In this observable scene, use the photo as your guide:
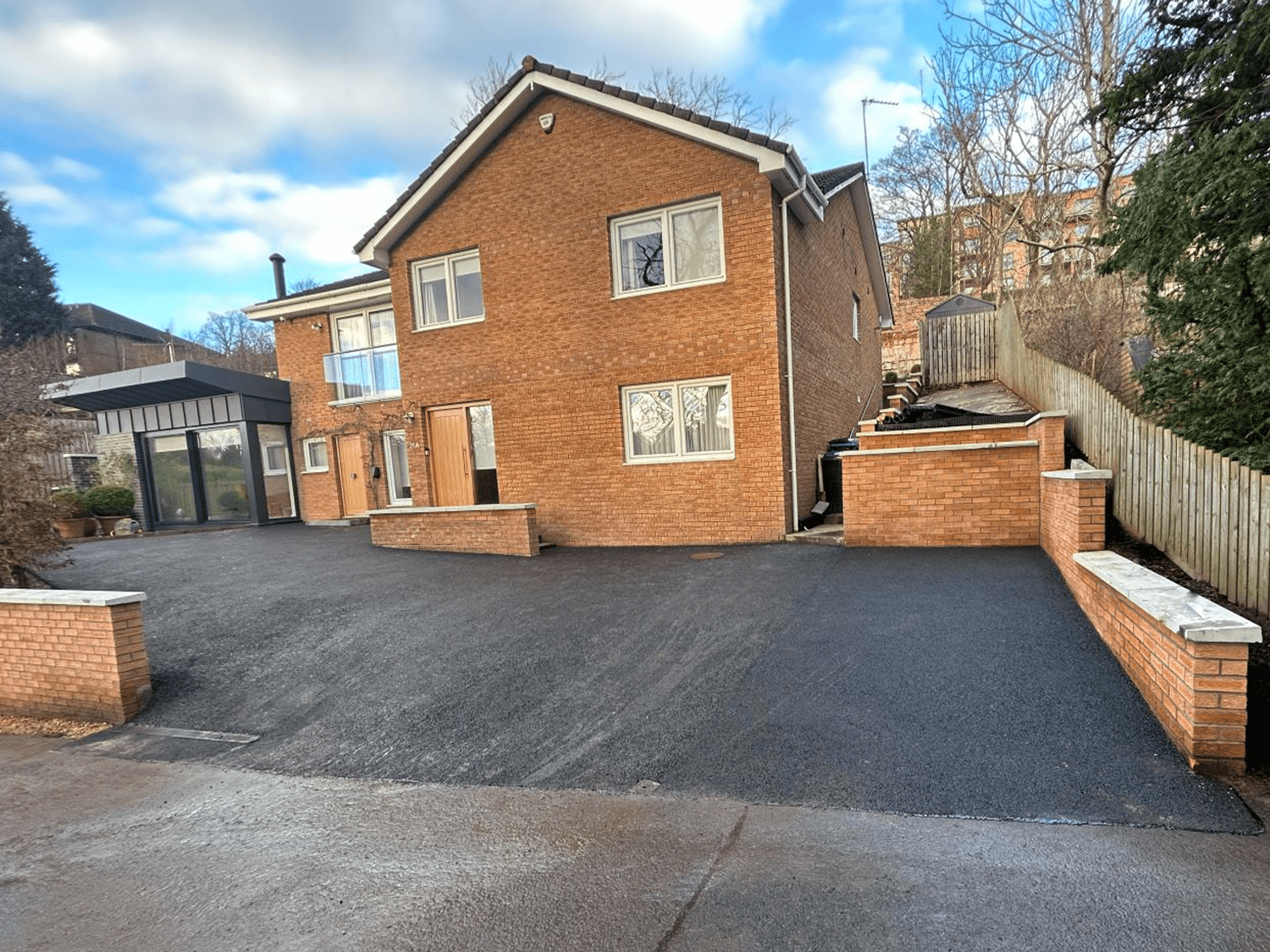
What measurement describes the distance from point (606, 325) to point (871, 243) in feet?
34.5

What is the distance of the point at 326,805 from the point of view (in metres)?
3.46

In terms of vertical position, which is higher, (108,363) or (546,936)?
(108,363)

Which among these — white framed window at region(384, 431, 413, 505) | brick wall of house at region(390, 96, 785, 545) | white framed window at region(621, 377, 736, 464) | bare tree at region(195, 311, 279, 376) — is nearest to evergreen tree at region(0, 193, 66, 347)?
bare tree at region(195, 311, 279, 376)

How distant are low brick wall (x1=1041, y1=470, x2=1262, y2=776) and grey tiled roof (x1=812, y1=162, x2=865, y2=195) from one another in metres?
9.68

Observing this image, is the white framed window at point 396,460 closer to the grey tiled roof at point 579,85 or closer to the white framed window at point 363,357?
the white framed window at point 363,357

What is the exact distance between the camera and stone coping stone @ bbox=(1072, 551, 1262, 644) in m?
2.86

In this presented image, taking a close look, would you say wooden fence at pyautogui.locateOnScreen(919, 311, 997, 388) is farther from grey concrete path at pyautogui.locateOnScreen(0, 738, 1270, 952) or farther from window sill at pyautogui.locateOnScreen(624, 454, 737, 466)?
grey concrete path at pyautogui.locateOnScreen(0, 738, 1270, 952)

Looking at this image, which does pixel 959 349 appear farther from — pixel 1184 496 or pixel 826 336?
pixel 1184 496

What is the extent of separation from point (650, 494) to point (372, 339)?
31.8ft

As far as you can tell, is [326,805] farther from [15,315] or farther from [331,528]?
[15,315]

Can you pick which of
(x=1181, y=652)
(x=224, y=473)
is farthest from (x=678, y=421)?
(x=224, y=473)

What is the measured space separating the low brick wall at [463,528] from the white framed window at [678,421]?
2.06 meters

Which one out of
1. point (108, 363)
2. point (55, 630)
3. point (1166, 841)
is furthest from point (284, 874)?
point (108, 363)

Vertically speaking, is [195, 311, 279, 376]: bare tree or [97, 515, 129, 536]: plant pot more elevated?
[195, 311, 279, 376]: bare tree
